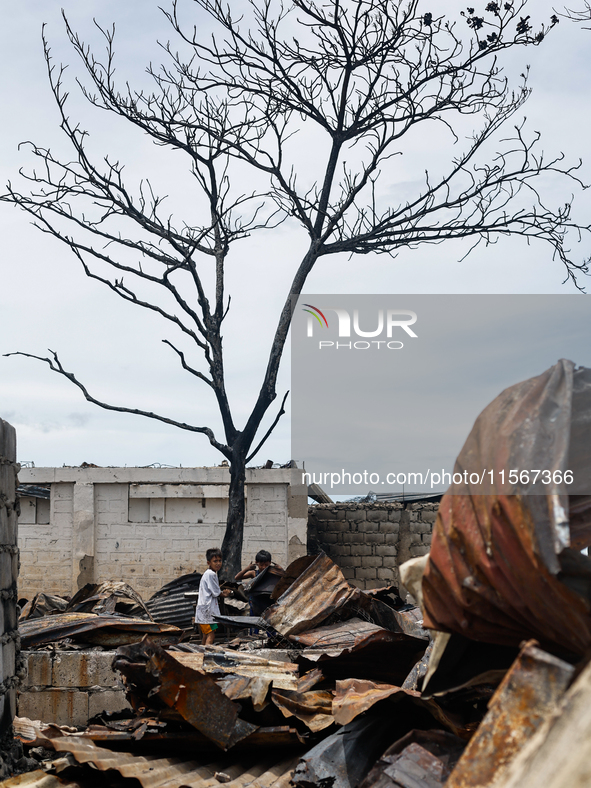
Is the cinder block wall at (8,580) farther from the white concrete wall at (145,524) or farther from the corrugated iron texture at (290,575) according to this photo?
the white concrete wall at (145,524)

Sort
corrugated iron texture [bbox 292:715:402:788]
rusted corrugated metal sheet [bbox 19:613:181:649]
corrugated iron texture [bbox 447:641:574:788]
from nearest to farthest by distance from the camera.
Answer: corrugated iron texture [bbox 447:641:574:788] < corrugated iron texture [bbox 292:715:402:788] < rusted corrugated metal sheet [bbox 19:613:181:649]

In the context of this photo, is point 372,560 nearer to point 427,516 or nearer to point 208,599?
point 427,516

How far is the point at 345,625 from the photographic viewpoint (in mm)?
6012

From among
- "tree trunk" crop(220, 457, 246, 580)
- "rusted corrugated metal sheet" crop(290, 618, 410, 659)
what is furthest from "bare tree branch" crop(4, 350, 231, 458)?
"rusted corrugated metal sheet" crop(290, 618, 410, 659)

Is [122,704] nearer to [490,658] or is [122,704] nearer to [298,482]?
[490,658]

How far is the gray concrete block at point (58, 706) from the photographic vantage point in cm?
659

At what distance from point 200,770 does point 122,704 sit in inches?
127

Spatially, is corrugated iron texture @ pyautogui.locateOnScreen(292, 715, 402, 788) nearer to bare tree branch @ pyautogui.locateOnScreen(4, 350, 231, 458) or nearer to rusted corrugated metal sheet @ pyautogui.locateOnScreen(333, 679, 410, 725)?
rusted corrugated metal sheet @ pyautogui.locateOnScreen(333, 679, 410, 725)

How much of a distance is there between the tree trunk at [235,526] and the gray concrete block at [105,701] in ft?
12.8

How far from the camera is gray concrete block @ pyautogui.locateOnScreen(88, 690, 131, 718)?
6605 mm

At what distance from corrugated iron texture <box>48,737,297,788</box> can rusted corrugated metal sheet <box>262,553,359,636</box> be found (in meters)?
2.15

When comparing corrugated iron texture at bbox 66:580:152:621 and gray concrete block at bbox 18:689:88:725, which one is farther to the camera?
corrugated iron texture at bbox 66:580:152:621

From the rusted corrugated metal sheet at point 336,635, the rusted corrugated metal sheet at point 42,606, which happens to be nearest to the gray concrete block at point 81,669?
the rusted corrugated metal sheet at point 336,635

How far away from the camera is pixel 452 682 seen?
2.77 m
